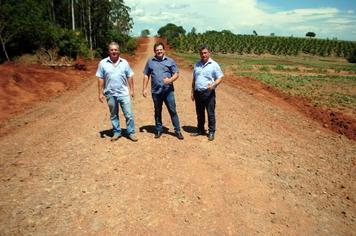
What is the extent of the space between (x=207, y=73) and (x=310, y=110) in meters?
7.06

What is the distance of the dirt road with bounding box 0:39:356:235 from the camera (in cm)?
419

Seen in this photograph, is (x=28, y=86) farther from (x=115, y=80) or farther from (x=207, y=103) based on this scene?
(x=207, y=103)

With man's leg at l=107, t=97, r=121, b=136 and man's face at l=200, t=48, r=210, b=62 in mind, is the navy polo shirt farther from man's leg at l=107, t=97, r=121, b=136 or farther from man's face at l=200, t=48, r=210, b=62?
man's leg at l=107, t=97, r=121, b=136

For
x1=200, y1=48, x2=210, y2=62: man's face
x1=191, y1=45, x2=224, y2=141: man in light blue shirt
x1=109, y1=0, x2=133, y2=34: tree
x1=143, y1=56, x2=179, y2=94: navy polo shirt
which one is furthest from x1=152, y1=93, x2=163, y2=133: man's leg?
x1=109, y1=0, x2=133, y2=34: tree

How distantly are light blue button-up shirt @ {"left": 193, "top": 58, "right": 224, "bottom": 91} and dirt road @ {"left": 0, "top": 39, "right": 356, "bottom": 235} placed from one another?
4.24 ft

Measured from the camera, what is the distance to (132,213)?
4.35 m

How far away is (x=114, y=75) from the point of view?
6.37 meters

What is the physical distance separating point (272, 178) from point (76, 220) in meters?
3.27

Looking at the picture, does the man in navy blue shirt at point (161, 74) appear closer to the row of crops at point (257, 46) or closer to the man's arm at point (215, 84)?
the man's arm at point (215, 84)

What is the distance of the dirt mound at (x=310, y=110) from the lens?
992 centimetres

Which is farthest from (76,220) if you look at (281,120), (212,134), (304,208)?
(281,120)

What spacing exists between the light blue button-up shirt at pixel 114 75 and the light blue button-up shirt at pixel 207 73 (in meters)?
1.43

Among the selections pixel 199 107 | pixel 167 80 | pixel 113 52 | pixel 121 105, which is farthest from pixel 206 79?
pixel 113 52

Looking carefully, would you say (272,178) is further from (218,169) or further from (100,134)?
(100,134)
